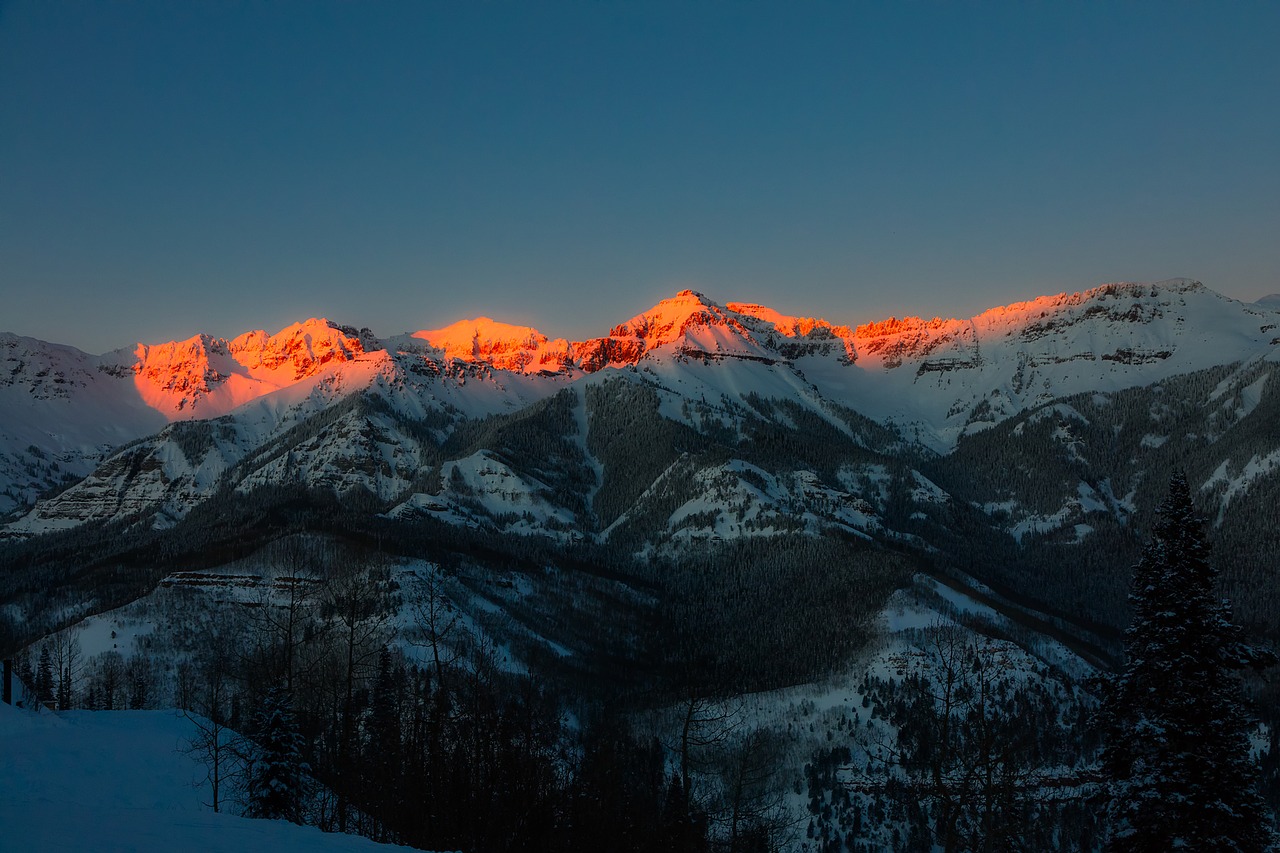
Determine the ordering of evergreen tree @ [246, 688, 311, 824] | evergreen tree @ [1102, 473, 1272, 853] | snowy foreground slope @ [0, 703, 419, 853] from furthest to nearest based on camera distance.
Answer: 1. evergreen tree @ [246, 688, 311, 824]
2. evergreen tree @ [1102, 473, 1272, 853]
3. snowy foreground slope @ [0, 703, 419, 853]

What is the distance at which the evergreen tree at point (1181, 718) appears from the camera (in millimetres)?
29891

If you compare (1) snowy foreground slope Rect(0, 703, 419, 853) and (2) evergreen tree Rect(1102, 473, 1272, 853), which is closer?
(1) snowy foreground slope Rect(0, 703, 419, 853)

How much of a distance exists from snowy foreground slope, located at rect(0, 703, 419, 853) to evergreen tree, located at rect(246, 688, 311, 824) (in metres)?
2.39

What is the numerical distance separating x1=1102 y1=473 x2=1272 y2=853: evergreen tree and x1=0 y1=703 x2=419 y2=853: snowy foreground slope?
21.9 m

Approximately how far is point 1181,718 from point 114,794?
36617 millimetres

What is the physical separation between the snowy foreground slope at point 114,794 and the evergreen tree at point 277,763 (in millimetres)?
2392

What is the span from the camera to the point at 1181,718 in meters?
30.5

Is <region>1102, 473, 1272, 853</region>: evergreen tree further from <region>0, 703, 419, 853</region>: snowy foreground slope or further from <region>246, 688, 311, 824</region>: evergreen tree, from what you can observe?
<region>246, 688, 311, 824</region>: evergreen tree

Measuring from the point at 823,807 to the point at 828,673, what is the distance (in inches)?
1949

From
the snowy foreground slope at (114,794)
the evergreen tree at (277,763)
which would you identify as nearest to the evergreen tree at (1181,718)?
the snowy foreground slope at (114,794)

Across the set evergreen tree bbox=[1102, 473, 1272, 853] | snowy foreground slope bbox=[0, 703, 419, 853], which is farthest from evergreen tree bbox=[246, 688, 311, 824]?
evergreen tree bbox=[1102, 473, 1272, 853]

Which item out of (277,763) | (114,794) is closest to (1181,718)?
(277,763)

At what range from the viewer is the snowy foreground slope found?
2559 centimetres

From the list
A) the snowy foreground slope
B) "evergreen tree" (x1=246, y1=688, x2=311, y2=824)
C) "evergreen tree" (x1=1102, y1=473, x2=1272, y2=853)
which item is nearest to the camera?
the snowy foreground slope
